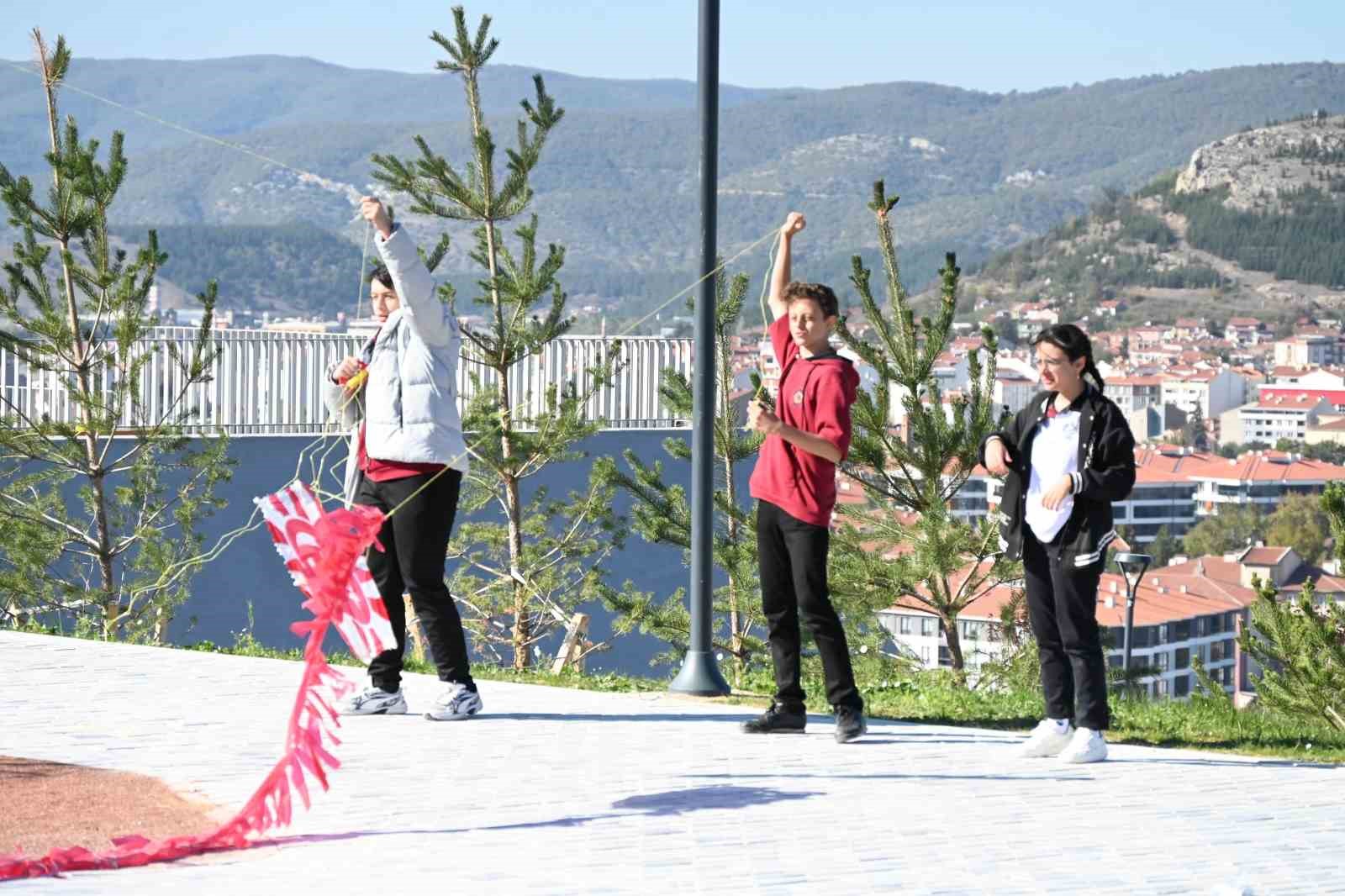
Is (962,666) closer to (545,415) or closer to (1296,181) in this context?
(545,415)

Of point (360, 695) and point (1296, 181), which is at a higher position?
point (1296, 181)

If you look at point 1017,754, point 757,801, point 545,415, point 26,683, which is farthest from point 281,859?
point 545,415

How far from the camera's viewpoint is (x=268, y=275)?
153 metres

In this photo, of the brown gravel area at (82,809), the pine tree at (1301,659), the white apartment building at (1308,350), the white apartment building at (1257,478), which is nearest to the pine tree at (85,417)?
the pine tree at (1301,659)

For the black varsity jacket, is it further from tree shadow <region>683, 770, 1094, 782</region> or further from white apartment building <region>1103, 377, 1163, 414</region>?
white apartment building <region>1103, 377, 1163, 414</region>

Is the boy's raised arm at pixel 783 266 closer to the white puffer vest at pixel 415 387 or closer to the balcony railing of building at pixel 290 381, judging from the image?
the white puffer vest at pixel 415 387

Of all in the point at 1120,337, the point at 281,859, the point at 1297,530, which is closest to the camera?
the point at 281,859

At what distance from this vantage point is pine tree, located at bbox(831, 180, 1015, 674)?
12344 millimetres

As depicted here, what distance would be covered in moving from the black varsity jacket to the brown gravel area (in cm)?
303

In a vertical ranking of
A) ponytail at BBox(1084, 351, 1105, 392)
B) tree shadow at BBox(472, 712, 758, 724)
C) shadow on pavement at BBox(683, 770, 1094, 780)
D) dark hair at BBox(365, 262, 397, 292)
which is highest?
dark hair at BBox(365, 262, 397, 292)

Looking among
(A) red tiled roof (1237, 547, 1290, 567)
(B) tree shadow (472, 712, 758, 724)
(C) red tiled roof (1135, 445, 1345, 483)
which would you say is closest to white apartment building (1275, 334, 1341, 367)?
(C) red tiled roof (1135, 445, 1345, 483)

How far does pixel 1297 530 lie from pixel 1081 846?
8089 centimetres

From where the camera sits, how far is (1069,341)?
671cm

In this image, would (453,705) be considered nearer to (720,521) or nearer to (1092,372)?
(1092,372)
